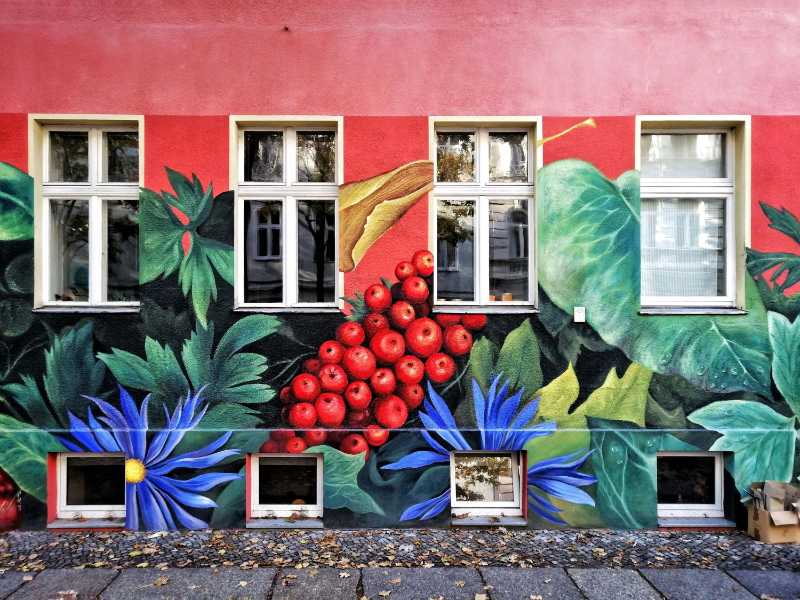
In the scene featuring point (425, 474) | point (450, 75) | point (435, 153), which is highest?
point (450, 75)

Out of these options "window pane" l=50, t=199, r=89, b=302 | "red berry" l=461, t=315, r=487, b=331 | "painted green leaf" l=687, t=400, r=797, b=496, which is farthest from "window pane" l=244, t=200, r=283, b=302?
"painted green leaf" l=687, t=400, r=797, b=496

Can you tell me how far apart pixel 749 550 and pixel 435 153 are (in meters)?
4.10

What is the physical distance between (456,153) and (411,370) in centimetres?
196

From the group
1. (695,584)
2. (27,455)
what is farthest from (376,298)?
(27,455)

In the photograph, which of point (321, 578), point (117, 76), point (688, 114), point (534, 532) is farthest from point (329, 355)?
point (688, 114)

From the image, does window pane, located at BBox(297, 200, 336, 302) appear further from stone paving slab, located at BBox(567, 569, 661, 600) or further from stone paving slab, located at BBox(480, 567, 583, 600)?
stone paving slab, located at BBox(567, 569, 661, 600)

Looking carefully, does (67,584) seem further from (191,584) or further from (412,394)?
(412,394)

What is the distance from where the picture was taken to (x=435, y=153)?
5.24 m

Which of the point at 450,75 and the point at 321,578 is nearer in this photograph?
the point at 321,578

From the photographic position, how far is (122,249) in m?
5.33

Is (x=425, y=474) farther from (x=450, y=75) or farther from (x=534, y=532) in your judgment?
(x=450, y=75)

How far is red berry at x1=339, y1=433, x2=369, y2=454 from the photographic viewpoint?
16.7 ft

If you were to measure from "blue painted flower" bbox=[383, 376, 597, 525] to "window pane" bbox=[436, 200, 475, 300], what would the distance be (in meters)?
0.85

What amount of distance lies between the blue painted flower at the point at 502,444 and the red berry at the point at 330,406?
0.61 m
